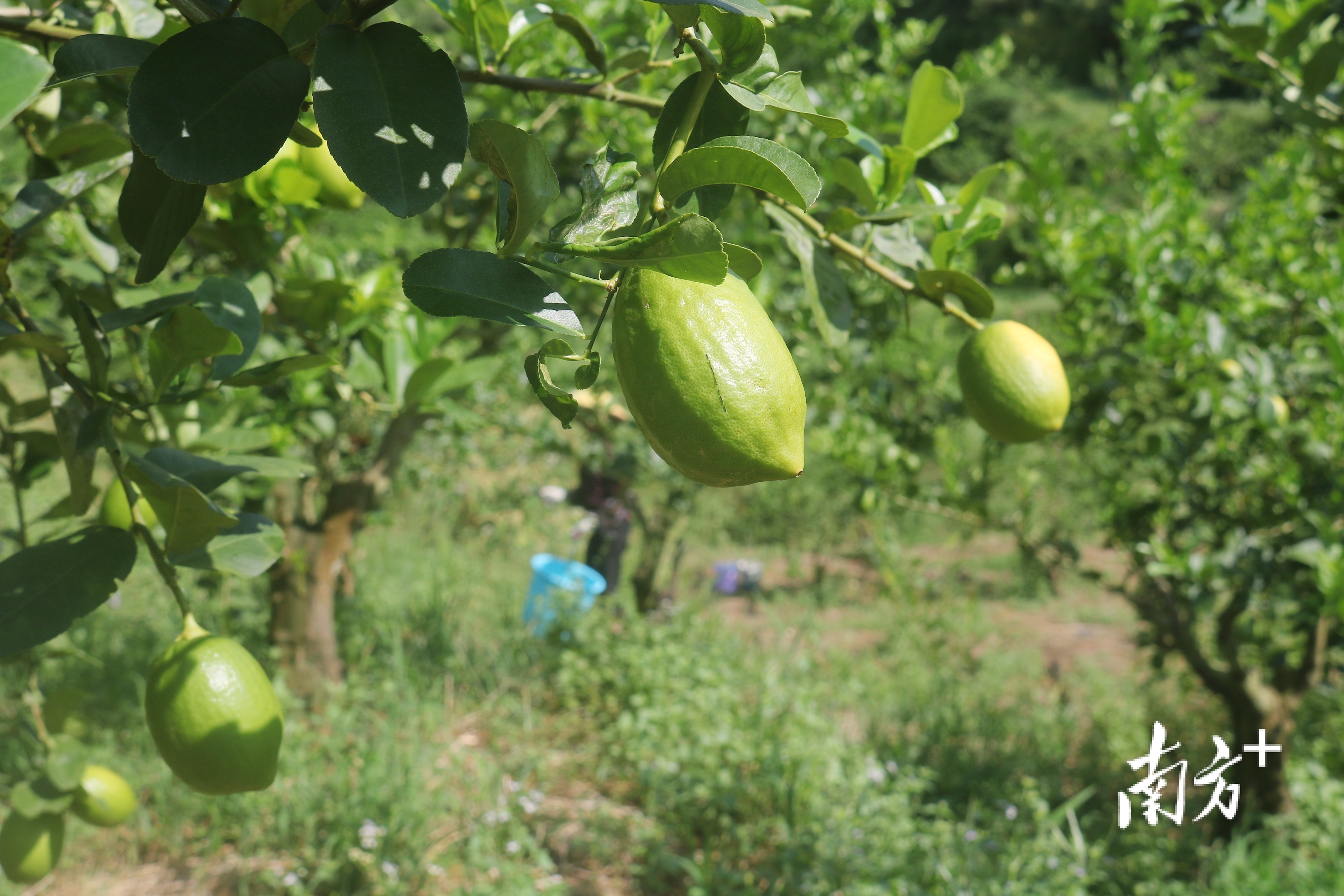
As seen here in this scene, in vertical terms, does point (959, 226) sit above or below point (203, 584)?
above

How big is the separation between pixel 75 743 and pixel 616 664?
2.22 metres

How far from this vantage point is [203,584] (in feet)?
6.82

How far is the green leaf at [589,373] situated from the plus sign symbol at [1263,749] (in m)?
2.05

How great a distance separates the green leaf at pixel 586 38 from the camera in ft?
2.07

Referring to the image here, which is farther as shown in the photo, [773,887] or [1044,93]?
[1044,93]

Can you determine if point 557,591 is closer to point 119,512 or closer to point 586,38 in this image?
point 119,512

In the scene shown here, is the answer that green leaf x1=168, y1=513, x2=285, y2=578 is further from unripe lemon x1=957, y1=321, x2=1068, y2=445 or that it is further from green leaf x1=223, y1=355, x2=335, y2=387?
unripe lemon x1=957, y1=321, x2=1068, y2=445

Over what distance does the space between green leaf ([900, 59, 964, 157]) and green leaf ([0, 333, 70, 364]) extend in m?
0.55

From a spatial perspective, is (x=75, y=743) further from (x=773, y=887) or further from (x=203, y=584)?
(x=773, y=887)

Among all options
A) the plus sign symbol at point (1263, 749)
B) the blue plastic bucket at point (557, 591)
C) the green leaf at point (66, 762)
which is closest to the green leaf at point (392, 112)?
the green leaf at point (66, 762)

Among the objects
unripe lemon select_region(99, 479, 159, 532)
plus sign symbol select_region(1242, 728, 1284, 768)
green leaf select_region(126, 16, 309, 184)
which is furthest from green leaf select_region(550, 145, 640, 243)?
plus sign symbol select_region(1242, 728, 1284, 768)

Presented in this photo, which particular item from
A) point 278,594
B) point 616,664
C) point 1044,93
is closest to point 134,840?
point 278,594

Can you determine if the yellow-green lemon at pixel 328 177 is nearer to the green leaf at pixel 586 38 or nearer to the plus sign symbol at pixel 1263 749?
the green leaf at pixel 586 38

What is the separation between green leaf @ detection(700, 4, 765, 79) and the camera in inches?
15.6
